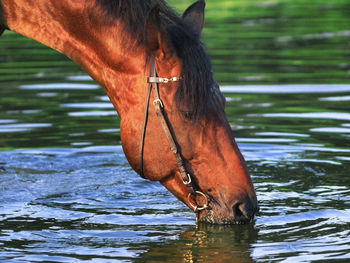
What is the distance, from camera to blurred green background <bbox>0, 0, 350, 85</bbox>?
12.7m

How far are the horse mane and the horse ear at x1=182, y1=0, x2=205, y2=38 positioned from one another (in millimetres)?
162

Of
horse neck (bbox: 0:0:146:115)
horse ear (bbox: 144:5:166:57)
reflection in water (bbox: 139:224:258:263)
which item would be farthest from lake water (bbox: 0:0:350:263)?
horse ear (bbox: 144:5:166:57)

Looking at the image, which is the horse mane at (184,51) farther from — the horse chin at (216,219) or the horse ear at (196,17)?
the horse chin at (216,219)

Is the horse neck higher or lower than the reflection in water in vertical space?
higher

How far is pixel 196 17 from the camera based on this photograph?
220 inches

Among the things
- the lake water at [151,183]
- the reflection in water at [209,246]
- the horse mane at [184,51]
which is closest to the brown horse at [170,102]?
the horse mane at [184,51]

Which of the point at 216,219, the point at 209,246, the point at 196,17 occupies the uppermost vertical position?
the point at 196,17

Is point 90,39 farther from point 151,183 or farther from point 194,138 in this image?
point 151,183

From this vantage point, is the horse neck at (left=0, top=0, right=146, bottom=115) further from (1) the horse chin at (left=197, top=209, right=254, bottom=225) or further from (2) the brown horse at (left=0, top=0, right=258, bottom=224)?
(1) the horse chin at (left=197, top=209, right=254, bottom=225)

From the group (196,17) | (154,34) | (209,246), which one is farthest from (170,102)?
(209,246)

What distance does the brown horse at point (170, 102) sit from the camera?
525 cm

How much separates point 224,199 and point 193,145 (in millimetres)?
413

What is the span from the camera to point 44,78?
41.9 ft

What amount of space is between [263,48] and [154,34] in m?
10.3
